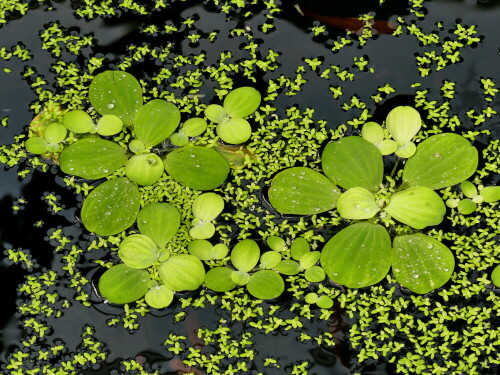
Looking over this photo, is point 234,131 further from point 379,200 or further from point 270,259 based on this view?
point 379,200

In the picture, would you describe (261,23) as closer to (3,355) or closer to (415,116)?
(415,116)

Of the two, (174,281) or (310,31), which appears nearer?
(174,281)

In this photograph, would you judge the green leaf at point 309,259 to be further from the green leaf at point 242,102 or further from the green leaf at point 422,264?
the green leaf at point 242,102

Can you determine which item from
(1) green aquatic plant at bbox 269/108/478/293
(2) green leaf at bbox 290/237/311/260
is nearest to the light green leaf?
(1) green aquatic plant at bbox 269/108/478/293

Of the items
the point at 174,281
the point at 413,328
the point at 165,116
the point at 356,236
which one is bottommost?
the point at 413,328

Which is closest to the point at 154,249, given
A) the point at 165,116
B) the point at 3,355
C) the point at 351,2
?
the point at 165,116

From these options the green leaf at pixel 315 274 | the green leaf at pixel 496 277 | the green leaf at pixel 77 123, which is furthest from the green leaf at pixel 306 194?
the green leaf at pixel 77 123
